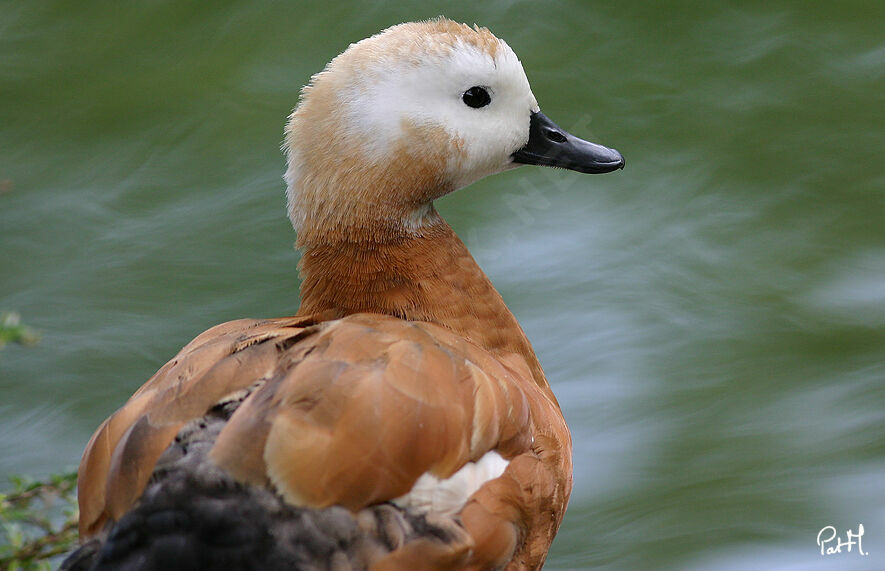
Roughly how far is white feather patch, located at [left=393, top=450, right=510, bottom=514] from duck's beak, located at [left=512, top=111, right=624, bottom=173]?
3.05 ft

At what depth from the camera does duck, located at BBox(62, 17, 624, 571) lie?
7.34ft

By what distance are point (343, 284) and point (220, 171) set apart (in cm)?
273

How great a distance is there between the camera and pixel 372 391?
2.45 m

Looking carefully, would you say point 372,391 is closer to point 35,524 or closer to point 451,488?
point 451,488

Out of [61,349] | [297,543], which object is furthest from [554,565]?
[61,349]

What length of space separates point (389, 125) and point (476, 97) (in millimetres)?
246

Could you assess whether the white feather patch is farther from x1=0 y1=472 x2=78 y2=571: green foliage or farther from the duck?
x1=0 y1=472 x2=78 y2=571: green foliage

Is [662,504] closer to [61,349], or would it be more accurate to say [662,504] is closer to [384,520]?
[384,520]

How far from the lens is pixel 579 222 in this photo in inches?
208

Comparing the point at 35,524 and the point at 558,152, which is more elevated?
the point at 558,152

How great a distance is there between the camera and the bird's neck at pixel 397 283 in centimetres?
298
